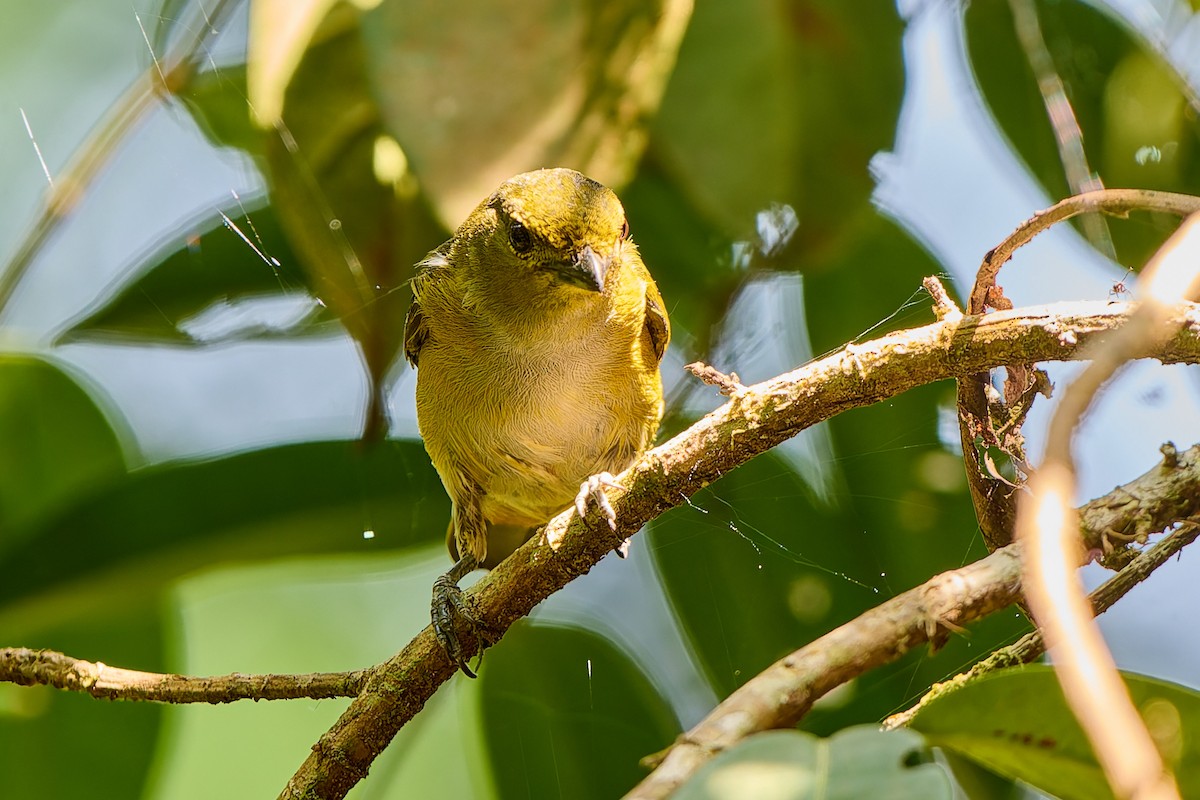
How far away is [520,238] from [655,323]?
0.40 meters

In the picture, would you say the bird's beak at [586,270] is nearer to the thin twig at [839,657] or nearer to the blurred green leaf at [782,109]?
the blurred green leaf at [782,109]

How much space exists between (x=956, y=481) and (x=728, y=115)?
3.26ft

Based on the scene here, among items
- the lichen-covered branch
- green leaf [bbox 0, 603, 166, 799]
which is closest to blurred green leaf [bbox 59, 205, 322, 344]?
green leaf [bbox 0, 603, 166, 799]

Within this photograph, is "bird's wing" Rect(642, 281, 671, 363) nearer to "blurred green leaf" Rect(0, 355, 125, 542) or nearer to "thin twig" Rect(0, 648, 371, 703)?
"thin twig" Rect(0, 648, 371, 703)

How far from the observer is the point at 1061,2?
266 centimetres

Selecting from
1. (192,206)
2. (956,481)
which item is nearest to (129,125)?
(192,206)

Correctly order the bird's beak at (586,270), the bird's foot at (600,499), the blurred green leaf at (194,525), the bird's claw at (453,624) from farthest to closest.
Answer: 1. the blurred green leaf at (194,525)
2. the bird's beak at (586,270)
3. the bird's claw at (453,624)
4. the bird's foot at (600,499)

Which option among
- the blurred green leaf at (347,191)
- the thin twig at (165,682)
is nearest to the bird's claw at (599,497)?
the thin twig at (165,682)

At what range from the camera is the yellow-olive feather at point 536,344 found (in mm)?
2074

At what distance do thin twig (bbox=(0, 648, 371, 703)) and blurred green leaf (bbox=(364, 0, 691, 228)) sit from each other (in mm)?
1002

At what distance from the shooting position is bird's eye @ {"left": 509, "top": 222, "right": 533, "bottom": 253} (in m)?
2.08

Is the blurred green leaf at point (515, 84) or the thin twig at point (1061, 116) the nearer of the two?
the blurred green leaf at point (515, 84)

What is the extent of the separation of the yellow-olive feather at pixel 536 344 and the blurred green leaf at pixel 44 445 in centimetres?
97

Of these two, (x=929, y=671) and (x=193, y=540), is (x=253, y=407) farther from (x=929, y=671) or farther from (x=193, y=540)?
(x=929, y=671)
